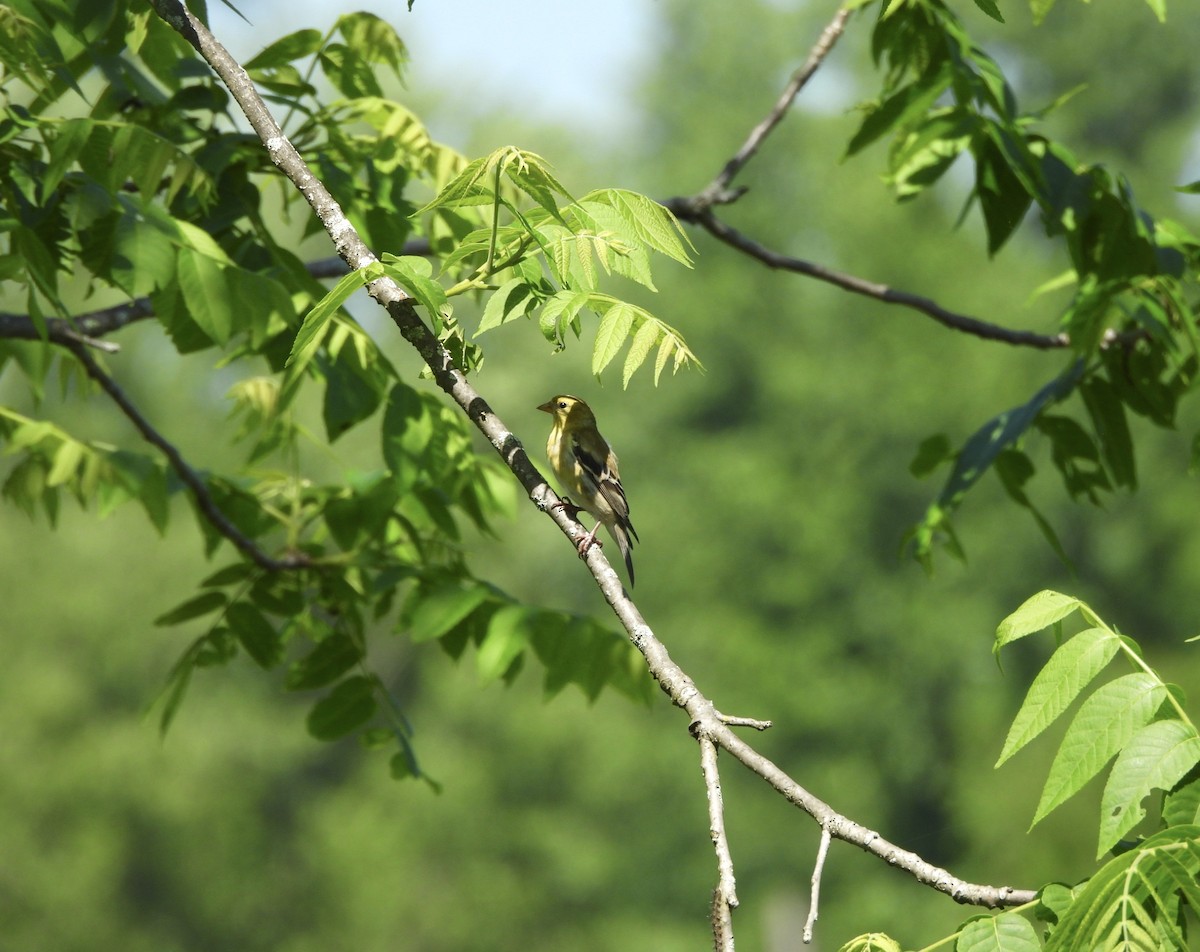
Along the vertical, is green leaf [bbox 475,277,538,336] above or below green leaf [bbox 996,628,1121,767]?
above

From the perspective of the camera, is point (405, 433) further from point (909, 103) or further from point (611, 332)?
point (909, 103)

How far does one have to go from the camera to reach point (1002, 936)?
2.51 m

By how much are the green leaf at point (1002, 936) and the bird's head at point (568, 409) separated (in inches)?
147

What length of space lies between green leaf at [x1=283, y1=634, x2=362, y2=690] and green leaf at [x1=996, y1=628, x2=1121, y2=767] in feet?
11.5

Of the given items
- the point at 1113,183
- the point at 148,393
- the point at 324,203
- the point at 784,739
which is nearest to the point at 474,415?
the point at 324,203

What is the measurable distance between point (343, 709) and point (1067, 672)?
3.63 metres

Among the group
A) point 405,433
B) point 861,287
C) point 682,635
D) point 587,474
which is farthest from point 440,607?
point 682,635

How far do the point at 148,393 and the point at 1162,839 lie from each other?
156ft

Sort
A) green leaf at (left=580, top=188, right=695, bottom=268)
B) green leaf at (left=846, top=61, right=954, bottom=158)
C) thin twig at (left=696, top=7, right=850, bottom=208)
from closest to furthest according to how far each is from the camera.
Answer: green leaf at (left=580, top=188, right=695, bottom=268) < green leaf at (left=846, top=61, right=954, bottom=158) < thin twig at (left=696, top=7, right=850, bottom=208)

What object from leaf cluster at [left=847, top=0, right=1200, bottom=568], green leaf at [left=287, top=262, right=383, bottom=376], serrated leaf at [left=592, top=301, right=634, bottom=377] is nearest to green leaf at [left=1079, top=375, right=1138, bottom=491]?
leaf cluster at [left=847, top=0, right=1200, bottom=568]

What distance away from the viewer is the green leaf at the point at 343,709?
5609mm

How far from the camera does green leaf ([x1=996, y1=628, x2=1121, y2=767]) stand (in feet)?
8.63

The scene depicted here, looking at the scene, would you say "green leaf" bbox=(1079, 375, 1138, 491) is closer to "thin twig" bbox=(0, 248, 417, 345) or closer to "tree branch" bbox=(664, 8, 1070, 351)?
"tree branch" bbox=(664, 8, 1070, 351)

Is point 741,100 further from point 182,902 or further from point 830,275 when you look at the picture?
point 830,275
